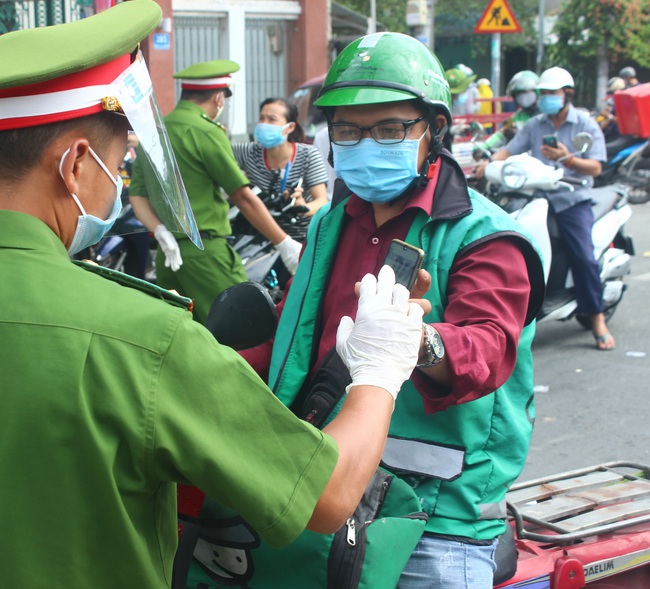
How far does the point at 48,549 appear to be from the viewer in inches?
54.3

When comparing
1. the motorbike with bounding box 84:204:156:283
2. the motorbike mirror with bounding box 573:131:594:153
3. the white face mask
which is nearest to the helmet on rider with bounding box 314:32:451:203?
the motorbike mirror with bounding box 573:131:594:153

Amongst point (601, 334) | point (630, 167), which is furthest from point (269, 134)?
point (630, 167)

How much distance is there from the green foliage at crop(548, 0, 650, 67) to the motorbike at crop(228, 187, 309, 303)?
19.5 metres

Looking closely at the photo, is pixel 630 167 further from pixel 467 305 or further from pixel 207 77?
pixel 467 305

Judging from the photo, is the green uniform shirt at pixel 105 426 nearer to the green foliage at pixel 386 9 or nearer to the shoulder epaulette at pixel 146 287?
the shoulder epaulette at pixel 146 287

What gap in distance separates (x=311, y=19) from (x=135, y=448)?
14558 millimetres

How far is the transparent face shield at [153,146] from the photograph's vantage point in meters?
1.64

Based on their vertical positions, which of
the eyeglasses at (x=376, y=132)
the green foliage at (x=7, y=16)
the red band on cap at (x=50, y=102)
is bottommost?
the eyeglasses at (x=376, y=132)

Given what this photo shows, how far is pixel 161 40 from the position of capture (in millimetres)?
11805

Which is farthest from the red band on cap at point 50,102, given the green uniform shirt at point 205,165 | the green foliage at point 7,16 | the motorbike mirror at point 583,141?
the motorbike mirror at point 583,141

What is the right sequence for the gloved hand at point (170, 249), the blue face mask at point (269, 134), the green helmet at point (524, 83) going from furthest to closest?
the green helmet at point (524, 83)
the blue face mask at point (269, 134)
the gloved hand at point (170, 249)

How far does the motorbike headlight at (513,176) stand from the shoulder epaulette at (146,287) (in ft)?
17.1

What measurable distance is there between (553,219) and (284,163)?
1916mm

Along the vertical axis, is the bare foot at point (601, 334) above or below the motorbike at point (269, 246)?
below
